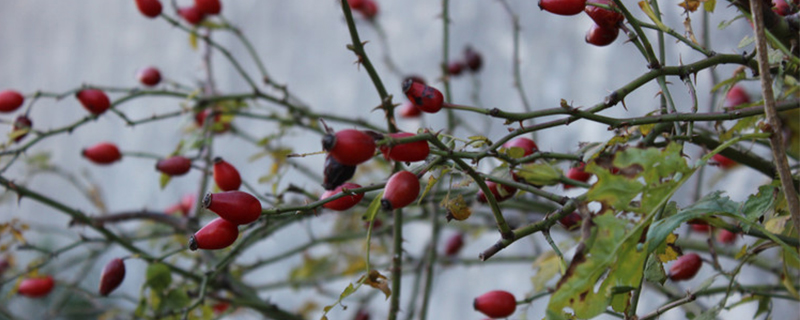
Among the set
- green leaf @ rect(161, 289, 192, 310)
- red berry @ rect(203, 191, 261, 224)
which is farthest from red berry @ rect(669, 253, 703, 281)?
green leaf @ rect(161, 289, 192, 310)

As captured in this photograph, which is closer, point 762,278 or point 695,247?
point 695,247

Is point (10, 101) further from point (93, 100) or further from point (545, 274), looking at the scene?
point (545, 274)

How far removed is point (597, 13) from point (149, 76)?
43.4 inches

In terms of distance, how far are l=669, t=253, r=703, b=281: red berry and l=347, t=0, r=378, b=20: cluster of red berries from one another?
1.15m

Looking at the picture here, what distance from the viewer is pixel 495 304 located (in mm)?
817

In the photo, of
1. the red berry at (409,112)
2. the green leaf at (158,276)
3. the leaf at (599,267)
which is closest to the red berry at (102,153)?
the green leaf at (158,276)

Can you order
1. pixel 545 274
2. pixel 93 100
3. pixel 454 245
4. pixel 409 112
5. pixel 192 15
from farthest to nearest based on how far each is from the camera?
pixel 454 245 < pixel 409 112 < pixel 192 15 < pixel 93 100 < pixel 545 274

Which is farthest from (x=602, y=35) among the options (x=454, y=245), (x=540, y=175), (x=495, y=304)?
(x=454, y=245)

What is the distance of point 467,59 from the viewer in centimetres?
183

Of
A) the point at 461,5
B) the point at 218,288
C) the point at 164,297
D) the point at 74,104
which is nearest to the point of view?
the point at 164,297

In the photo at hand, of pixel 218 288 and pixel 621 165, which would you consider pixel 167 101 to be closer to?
pixel 218 288

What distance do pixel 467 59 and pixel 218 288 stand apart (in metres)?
0.86

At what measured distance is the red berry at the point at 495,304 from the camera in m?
0.82

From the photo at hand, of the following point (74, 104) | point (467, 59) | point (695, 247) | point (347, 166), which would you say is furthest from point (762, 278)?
point (74, 104)
